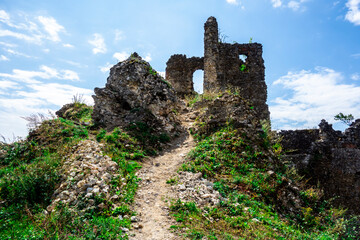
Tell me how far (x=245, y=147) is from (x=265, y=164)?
81 cm

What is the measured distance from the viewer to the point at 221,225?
15.2 feet

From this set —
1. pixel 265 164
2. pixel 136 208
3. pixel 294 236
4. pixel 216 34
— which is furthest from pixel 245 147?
pixel 216 34

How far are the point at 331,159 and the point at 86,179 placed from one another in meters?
11.0

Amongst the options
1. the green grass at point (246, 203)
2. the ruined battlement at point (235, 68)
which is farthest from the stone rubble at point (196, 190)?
the ruined battlement at point (235, 68)

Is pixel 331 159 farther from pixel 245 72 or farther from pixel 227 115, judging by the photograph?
pixel 245 72

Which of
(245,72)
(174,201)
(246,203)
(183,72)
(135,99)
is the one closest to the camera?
(174,201)

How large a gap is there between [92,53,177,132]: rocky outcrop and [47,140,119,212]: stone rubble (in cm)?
311

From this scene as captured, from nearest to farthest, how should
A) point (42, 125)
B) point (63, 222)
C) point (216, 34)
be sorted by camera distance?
point (63, 222), point (42, 125), point (216, 34)

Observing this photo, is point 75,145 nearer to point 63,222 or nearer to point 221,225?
point 63,222

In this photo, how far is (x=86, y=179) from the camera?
546 centimetres

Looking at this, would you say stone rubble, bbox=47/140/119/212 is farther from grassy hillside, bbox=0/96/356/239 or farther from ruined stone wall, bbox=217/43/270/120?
ruined stone wall, bbox=217/43/270/120

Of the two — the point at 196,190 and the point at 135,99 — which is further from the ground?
the point at 135,99

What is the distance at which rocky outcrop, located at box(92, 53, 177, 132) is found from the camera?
10.0m

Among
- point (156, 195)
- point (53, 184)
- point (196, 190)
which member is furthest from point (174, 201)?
point (53, 184)
